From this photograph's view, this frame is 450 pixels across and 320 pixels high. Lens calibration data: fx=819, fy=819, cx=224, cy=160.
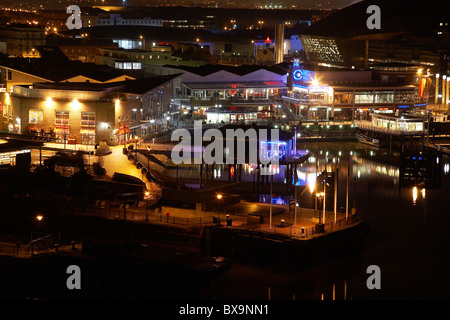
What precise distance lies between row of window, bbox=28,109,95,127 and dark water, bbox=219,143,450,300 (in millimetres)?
8083

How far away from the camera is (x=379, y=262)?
52.0 ft

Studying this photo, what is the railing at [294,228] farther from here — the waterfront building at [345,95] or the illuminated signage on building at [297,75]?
the illuminated signage on building at [297,75]

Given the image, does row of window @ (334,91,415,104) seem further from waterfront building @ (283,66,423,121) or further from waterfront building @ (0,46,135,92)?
waterfront building @ (0,46,135,92)

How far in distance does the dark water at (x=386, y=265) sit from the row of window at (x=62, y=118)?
8.08 meters

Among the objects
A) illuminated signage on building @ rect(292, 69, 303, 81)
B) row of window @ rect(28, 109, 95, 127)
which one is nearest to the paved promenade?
row of window @ rect(28, 109, 95, 127)

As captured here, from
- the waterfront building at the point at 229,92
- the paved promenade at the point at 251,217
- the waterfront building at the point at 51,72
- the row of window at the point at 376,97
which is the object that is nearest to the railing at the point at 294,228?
the paved promenade at the point at 251,217

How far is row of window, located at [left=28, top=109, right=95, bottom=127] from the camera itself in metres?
25.0

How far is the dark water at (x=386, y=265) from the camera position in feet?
47.2

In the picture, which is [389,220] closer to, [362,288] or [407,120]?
[362,288]

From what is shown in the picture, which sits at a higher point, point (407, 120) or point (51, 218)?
point (407, 120)

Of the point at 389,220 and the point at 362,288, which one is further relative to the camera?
the point at 389,220

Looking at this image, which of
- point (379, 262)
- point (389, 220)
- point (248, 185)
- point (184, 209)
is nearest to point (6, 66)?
point (248, 185)

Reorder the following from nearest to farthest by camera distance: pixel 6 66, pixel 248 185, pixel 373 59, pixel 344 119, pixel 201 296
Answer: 1. pixel 201 296
2. pixel 248 185
3. pixel 6 66
4. pixel 344 119
5. pixel 373 59

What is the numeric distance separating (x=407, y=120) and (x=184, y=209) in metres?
16.3
